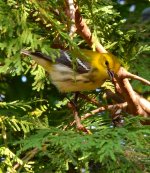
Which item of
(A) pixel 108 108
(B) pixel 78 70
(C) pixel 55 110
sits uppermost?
(B) pixel 78 70

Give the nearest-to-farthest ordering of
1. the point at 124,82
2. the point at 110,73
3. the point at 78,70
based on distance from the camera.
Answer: the point at 124,82 < the point at 110,73 < the point at 78,70

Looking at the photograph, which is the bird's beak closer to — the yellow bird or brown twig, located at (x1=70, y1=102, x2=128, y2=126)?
the yellow bird

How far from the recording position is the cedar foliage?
5.67ft

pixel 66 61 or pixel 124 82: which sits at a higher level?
pixel 66 61

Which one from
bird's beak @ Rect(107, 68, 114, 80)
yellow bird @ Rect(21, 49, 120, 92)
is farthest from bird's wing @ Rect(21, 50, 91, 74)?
bird's beak @ Rect(107, 68, 114, 80)

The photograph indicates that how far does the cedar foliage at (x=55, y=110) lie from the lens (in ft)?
5.67

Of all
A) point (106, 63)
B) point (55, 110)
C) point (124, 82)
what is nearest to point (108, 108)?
point (124, 82)

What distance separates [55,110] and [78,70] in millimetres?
303

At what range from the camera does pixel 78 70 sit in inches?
94.7

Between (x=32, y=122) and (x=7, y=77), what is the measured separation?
0.84 metres

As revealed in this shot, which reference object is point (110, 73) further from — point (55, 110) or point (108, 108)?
point (55, 110)

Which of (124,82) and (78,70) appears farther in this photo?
(78,70)

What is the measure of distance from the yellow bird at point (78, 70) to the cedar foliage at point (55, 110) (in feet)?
0.24

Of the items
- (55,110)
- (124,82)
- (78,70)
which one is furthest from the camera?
(55,110)
